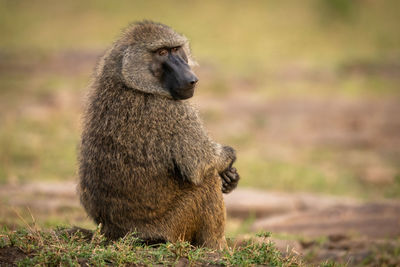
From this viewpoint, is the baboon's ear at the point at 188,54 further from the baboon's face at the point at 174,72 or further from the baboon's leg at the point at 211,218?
the baboon's leg at the point at 211,218

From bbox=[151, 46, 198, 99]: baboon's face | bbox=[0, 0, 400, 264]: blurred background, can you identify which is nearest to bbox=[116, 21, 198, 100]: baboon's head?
bbox=[151, 46, 198, 99]: baboon's face

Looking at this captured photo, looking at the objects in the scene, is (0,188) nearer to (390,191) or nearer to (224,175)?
(224,175)

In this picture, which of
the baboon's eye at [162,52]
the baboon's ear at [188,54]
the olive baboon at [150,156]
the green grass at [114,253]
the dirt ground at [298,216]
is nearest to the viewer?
the green grass at [114,253]

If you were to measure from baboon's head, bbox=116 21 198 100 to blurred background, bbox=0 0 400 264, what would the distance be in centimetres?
40

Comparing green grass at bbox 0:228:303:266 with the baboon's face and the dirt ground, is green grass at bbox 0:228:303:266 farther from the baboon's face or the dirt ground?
the dirt ground

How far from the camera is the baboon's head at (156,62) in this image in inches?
161

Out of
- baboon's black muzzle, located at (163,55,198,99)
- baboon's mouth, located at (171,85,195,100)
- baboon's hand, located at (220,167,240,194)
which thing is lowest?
baboon's hand, located at (220,167,240,194)

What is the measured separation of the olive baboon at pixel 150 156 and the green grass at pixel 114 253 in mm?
262

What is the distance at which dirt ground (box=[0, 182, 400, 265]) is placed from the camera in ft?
18.9

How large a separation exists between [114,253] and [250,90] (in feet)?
45.1

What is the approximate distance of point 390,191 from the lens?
952 centimetres

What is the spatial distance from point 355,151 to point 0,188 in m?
7.98

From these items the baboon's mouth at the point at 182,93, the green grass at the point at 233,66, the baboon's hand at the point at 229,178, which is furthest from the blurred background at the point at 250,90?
the baboon's hand at the point at 229,178

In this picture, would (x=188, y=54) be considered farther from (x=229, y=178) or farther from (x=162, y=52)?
(x=229, y=178)
